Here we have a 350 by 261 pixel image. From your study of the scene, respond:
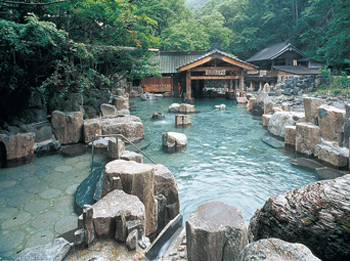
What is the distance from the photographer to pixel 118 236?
308 cm

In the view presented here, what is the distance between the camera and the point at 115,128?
8.54 meters

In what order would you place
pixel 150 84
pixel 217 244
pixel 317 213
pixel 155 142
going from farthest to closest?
pixel 150 84, pixel 155 142, pixel 217 244, pixel 317 213

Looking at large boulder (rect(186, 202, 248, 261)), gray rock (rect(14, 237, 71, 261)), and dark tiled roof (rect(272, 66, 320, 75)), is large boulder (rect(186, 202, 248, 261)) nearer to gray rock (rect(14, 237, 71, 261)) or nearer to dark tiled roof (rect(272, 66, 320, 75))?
gray rock (rect(14, 237, 71, 261))

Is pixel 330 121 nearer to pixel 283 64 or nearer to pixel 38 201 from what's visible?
pixel 38 201

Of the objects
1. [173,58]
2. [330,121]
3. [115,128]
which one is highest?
[173,58]

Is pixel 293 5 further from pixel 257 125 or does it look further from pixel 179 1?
pixel 257 125

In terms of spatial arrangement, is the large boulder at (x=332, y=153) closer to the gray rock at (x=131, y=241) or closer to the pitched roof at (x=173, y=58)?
the gray rock at (x=131, y=241)

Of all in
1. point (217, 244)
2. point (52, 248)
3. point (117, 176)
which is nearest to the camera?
point (217, 244)

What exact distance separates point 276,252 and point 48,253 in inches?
103

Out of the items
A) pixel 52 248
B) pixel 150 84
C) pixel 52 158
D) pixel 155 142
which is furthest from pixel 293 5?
pixel 52 248

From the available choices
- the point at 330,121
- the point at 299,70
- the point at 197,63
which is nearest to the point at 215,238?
the point at 330,121

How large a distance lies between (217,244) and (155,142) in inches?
272

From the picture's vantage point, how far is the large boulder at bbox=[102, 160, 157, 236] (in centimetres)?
363

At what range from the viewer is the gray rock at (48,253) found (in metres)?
2.82
